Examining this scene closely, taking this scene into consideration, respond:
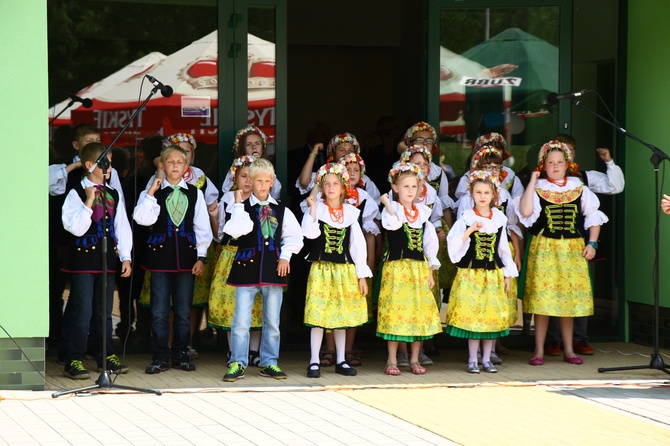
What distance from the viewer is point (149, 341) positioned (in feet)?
30.4

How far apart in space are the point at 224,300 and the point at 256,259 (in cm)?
68

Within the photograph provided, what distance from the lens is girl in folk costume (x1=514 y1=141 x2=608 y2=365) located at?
880cm

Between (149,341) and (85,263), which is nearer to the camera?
(85,263)

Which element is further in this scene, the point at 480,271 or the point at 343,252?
the point at 480,271

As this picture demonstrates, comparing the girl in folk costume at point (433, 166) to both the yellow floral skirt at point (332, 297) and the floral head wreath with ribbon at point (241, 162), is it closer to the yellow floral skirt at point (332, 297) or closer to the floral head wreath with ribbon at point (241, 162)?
the yellow floral skirt at point (332, 297)

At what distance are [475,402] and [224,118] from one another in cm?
329

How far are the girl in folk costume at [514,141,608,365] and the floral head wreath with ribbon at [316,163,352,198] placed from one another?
4.73ft

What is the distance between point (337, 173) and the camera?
8.23 meters

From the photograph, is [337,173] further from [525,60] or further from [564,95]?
[525,60]

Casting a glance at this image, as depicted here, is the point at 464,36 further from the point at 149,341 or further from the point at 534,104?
the point at 149,341

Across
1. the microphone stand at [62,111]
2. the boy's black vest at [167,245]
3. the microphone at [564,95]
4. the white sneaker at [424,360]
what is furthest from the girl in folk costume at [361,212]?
the microphone stand at [62,111]

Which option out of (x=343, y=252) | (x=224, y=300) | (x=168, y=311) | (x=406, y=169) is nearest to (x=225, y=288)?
(x=224, y=300)

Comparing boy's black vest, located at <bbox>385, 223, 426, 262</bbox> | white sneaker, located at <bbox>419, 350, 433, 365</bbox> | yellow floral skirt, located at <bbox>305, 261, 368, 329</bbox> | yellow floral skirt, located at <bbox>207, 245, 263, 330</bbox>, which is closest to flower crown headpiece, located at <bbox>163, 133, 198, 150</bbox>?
yellow floral skirt, located at <bbox>207, 245, 263, 330</bbox>

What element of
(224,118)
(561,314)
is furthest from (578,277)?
(224,118)
